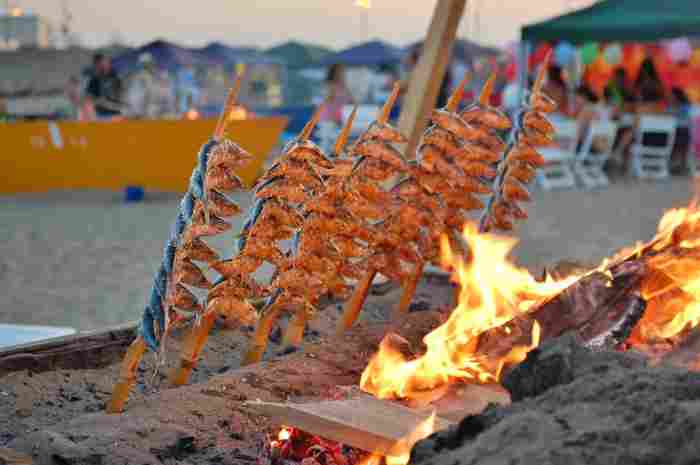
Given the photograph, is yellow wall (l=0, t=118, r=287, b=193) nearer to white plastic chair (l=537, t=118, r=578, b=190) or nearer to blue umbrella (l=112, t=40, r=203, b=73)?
white plastic chair (l=537, t=118, r=578, b=190)

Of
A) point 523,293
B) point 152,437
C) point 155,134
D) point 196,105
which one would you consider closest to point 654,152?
point 155,134

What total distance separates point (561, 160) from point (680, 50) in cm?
448

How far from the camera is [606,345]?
3.56 meters

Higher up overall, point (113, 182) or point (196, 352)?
point (196, 352)

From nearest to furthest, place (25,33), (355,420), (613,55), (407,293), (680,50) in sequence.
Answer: (355,420) < (407,293) < (680,50) < (613,55) < (25,33)

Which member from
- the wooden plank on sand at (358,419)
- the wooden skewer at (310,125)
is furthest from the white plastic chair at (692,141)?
the wooden plank on sand at (358,419)

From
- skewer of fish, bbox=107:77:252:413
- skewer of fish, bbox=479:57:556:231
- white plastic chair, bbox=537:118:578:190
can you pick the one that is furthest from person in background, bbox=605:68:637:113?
skewer of fish, bbox=107:77:252:413

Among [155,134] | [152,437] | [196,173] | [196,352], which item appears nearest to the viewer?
[152,437]

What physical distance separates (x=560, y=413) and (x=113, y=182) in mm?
13040

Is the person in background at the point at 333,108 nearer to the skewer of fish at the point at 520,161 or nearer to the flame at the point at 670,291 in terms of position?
the skewer of fish at the point at 520,161

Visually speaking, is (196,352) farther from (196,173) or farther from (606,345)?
(606,345)

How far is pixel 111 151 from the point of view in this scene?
47.6ft

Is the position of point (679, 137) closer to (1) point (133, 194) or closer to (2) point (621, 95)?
(2) point (621, 95)

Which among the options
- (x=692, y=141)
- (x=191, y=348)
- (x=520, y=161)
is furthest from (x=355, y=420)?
(x=692, y=141)
